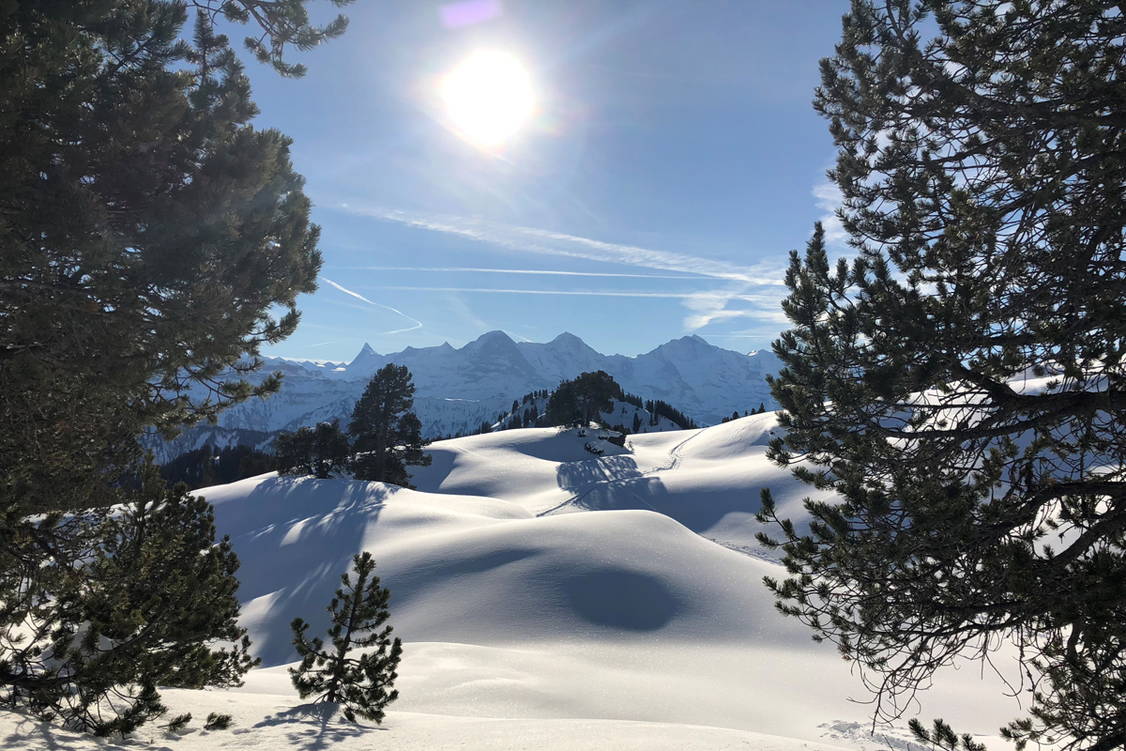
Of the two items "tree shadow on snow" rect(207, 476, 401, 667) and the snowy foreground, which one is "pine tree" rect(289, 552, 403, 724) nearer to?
the snowy foreground

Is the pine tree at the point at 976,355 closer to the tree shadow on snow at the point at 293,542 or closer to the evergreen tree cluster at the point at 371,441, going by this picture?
the tree shadow on snow at the point at 293,542

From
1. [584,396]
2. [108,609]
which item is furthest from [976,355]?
[584,396]

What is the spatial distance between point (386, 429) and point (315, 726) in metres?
34.3

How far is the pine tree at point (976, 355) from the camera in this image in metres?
3.75

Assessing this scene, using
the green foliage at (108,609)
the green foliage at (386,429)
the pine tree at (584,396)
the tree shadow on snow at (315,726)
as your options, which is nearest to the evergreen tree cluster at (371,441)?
the green foliage at (386,429)

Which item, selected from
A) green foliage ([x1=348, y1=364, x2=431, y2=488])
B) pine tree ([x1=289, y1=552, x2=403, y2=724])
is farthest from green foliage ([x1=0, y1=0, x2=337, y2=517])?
green foliage ([x1=348, y1=364, x2=431, y2=488])

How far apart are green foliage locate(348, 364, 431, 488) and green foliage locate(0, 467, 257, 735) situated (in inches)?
1288

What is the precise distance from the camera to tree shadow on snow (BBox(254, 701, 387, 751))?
21.1 ft

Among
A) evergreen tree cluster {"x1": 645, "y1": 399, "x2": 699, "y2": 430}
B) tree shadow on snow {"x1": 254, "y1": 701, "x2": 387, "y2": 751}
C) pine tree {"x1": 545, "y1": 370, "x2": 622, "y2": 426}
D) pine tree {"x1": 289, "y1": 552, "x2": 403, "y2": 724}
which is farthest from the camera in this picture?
evergreen tree cluster {"x1": 645, "y1": 399, "x2": 699, "y2": 430}

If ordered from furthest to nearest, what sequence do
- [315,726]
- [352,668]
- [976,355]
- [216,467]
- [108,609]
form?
1. [216,467]
2. [352,668]
3. [315,726]
4. [108,609]
5. [976,355]

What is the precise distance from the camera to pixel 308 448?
38.4 metres

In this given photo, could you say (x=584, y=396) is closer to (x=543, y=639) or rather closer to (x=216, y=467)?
(x=543, y=639)

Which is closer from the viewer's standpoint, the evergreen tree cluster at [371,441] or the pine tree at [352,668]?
the pine tree at [352,668]

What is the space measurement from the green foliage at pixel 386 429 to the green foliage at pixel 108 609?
3271cm
